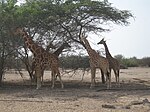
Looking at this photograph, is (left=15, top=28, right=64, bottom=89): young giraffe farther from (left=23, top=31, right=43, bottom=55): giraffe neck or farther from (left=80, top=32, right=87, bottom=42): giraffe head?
(left=80, top=32, right=87, bottom=42): giraffe head

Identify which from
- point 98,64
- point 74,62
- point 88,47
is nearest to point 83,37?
point 88,47

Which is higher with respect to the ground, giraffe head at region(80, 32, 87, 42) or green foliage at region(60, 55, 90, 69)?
giraffe head at region(80, 32, 87, 42)

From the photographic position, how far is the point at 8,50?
17.8m

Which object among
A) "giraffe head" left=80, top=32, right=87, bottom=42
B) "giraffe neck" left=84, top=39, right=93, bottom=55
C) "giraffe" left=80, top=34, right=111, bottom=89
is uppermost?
"giraffe head" left=80, top=32, right=87, bottom=42

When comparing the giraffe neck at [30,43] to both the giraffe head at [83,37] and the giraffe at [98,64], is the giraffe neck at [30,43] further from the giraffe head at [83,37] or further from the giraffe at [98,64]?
the giraffe at [98,64]

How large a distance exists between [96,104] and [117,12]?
322 inches

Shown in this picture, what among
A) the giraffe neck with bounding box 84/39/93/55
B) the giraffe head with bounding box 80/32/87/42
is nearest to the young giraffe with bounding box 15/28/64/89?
the giraffe neck with bounding box 84/39/93/55

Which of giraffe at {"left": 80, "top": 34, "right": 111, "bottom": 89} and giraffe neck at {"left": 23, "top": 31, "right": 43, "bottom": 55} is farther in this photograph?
giraffe at {"left": 80, "top": 34, "right": 111, "bottom": 89}

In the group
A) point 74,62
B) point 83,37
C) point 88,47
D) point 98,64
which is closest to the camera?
point 98,64

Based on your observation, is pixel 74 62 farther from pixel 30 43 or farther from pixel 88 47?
pixel 30 43

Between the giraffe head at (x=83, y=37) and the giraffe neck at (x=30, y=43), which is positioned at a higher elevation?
the giraffe head at (x=83, y=37)

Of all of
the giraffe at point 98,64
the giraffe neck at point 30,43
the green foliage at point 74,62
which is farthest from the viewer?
the green foliage at point 74,62

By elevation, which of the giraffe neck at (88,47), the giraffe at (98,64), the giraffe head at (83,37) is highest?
the giraffe head at (83,37)

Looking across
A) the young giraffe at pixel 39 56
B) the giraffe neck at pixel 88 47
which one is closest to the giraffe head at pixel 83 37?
the giraffe neck at pixel 88 47
